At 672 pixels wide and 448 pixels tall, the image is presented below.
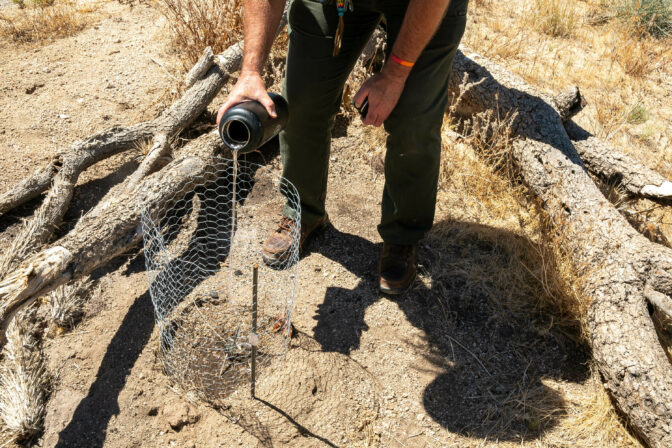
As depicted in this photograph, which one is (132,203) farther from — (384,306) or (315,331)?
(384,306)

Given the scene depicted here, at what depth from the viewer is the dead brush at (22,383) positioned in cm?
196

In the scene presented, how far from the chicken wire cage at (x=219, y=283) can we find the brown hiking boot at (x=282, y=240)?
17 mm

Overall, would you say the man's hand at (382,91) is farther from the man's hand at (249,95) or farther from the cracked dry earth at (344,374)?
the cracked dry earth at (344,374)

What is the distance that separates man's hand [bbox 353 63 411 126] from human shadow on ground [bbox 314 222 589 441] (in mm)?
1024

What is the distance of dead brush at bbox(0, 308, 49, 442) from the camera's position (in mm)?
1961

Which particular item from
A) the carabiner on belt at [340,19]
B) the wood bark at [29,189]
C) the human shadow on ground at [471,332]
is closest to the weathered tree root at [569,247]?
the human shadow on ground at [471,332]

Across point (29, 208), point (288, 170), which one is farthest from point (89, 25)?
point (288, 170)

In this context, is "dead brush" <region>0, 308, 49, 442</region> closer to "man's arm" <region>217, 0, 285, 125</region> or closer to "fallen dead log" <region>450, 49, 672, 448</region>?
"man's arm" <region>217, 0, 285, 125</region>

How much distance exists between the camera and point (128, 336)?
234 cm

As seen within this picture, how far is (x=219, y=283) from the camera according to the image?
2611 mm

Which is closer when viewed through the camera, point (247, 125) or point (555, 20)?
point (247, 125)

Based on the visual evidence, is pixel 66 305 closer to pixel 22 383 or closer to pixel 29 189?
pixel 22 383

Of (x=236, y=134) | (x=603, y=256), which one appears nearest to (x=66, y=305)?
(x=236, y=134)

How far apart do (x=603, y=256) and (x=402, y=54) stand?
1365mm
